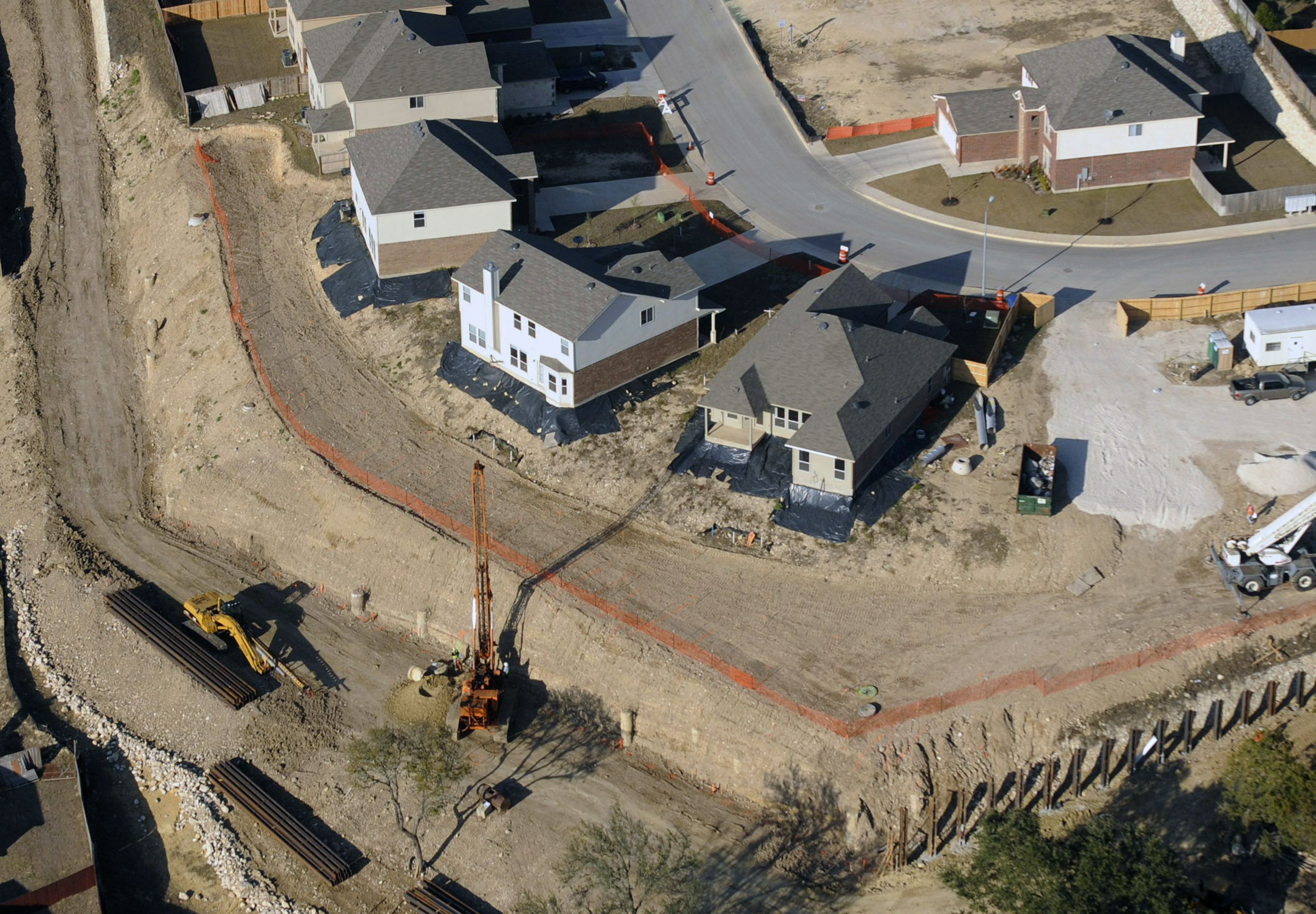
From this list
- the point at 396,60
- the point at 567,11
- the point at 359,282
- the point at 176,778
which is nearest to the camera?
the point at 176,778

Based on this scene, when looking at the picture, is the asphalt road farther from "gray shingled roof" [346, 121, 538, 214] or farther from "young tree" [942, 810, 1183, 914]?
"young tree" [942, 810, 1183, 914]

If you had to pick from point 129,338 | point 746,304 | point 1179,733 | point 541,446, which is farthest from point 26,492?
point 1179,733

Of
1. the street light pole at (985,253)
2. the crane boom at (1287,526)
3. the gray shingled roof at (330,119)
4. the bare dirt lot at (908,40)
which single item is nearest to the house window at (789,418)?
the street light pole at (985,253)

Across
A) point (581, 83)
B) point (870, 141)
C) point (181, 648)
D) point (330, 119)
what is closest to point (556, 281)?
point (181, 648)

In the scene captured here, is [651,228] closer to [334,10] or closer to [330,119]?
[330,119]

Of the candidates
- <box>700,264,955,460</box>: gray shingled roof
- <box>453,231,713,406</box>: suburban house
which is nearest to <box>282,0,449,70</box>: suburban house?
<box>453,231,713,406</box>: suburban house
